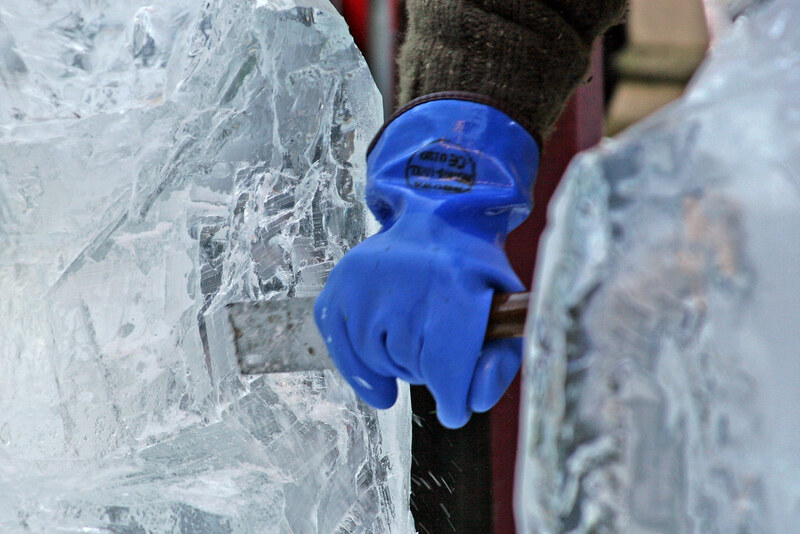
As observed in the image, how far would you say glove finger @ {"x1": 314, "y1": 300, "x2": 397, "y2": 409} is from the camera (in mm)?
→ 1013

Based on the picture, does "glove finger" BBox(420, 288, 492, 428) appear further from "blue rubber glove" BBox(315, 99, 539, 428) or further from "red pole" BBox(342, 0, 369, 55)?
"red pole" BBox(342, 0, 369, 55)

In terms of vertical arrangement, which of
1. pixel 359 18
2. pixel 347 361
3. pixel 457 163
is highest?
pixel 359 18

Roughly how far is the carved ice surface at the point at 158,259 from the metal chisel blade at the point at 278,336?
0.08 meters

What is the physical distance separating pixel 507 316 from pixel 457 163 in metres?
0.28

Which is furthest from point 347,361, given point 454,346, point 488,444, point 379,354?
point 488,444

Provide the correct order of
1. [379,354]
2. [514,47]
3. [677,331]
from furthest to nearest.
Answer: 1. [514,47]
2. [379,354]
3. [677,331]

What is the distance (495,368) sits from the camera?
2.91 ft

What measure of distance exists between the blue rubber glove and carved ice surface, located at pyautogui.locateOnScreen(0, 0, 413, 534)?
0.22 metres

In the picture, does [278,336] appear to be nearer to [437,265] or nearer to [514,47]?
[437,265]

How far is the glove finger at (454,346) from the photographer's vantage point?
2.89ft

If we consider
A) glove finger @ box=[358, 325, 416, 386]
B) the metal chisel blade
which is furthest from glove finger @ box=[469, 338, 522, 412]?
the metal chisel blade

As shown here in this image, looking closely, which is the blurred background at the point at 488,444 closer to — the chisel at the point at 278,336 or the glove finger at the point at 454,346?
the chisel at the point at 278,336

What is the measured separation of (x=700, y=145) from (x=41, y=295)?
106cm

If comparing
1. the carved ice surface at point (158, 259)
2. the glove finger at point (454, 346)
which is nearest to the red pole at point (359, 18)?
the carved ice surface at point (158, 259)
